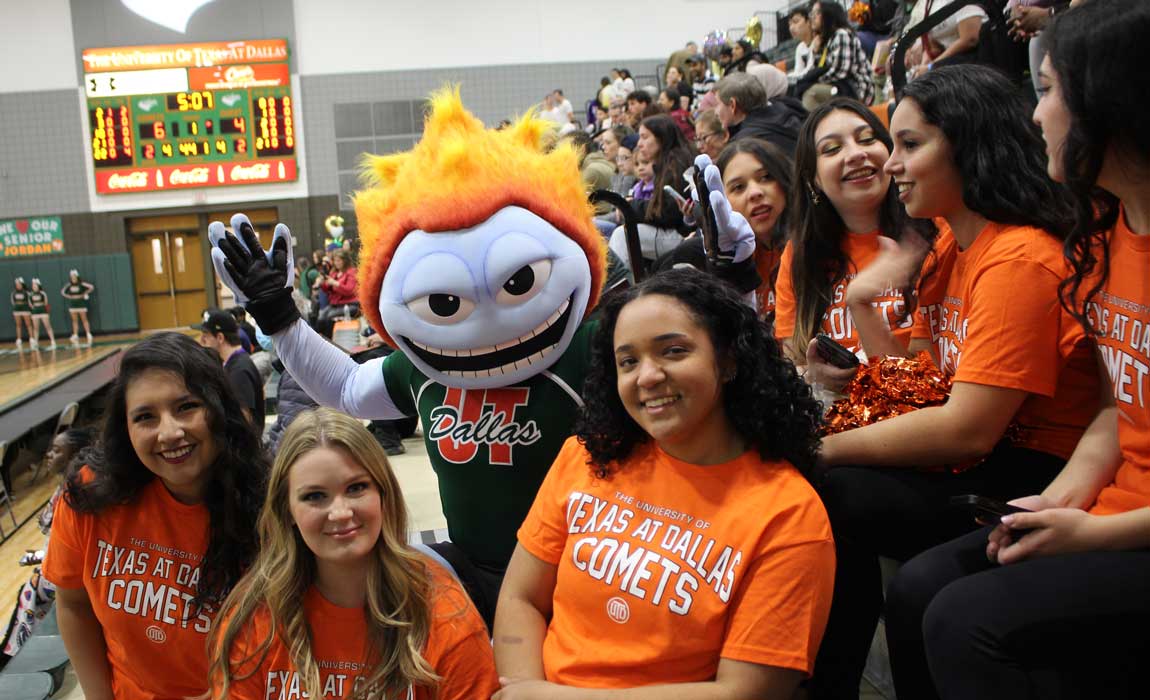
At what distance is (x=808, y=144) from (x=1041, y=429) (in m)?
0.91

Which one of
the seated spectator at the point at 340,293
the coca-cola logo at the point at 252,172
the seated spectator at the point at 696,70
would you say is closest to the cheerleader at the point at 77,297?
the coca-cola logo at the point at 252,172

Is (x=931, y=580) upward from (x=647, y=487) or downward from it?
downward

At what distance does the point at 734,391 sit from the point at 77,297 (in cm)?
1680

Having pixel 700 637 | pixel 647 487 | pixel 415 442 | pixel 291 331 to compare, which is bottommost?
pixel 415 442

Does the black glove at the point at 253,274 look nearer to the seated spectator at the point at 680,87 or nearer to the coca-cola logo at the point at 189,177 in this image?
the seated spectator at the point at 680,87

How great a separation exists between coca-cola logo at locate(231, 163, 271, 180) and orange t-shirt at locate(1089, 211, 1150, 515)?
15.7m

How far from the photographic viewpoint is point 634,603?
150cm

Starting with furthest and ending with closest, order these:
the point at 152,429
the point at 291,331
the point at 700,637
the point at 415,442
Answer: the point at 415,442 < the point at 291,331 < the point at 152,429 < the point at 700,637

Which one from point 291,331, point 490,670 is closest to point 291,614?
point 490,670

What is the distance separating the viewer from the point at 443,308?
83.0 inches

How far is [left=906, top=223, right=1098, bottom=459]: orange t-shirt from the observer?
62.1 inches

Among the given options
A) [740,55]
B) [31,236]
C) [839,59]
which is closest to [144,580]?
[839,59]

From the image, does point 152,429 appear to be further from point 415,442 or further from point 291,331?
point 415,442

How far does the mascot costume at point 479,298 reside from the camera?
2.11 m
